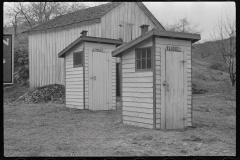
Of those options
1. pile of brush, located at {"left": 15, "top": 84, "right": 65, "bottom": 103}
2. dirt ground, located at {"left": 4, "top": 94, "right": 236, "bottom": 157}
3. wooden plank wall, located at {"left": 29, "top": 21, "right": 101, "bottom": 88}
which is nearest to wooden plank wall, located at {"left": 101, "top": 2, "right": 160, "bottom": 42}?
wooden plank wall, located at {"left": 29, "top": 21, "right": 101, "bottom": 88}

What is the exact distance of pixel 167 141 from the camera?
6.61m

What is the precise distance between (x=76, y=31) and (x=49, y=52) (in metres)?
3.31

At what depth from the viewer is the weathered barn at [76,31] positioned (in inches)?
707

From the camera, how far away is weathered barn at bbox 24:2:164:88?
58.9 ft

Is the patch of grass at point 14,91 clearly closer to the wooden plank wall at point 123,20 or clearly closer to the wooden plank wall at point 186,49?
the wooden plank wall at point 123,20

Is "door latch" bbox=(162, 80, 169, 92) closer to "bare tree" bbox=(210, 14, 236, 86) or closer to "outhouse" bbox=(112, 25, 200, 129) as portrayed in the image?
"outhouse" bbox=(112, 25, 200, 129)

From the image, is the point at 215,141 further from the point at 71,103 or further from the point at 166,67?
the point at 71,103

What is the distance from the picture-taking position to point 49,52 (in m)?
21.0

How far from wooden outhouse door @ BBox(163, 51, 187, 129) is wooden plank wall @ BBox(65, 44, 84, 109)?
567cm

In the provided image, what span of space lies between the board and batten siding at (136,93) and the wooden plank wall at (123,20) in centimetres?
893

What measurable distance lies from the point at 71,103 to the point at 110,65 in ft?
9.17

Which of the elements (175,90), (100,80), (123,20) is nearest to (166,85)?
(175,90)

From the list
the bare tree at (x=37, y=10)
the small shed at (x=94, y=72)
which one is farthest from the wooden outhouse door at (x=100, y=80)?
the bare tree at (x=37, y=10)

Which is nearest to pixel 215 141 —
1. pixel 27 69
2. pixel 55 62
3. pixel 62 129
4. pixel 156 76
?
pixel 156 76
